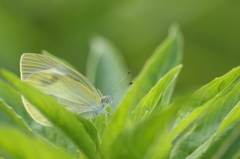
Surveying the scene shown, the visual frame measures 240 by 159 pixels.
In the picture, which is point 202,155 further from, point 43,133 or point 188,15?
point 188,15

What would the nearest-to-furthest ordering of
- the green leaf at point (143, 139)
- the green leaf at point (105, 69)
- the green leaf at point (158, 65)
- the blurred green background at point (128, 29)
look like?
1. the green leaf at point (143, 139)
2. the green leaf at point (158, 65)
3. the green leaf at point (105, 69)
4. the blurred green background at point (128, 29)

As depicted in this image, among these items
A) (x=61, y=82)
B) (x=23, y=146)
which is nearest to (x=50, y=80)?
(x=61, y=82)

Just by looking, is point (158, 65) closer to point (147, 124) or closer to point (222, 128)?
point (222, 128)

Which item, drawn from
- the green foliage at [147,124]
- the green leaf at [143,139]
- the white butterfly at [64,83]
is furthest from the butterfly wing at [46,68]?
the green leaf at [143,139]

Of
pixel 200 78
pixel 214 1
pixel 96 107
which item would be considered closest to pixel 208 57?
pixel 200 78

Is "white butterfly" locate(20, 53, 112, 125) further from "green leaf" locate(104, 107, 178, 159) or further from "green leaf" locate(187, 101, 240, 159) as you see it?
"green leaf" locate(104, 107, 178, 159)

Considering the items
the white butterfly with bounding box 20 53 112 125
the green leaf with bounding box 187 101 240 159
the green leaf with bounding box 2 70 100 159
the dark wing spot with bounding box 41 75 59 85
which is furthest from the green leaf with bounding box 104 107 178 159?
the dark wing spot with bounding box 41 75 59 85

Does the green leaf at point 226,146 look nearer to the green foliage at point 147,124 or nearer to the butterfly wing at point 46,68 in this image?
the green foliage at point 147,124
